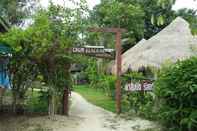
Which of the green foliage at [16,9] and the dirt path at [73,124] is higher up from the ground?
Result: the green foliage at [16,9]

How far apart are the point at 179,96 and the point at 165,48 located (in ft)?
34.6

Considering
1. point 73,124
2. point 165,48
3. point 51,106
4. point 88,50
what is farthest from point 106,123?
point 165,48

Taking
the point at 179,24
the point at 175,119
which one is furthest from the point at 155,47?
the point at 175,119

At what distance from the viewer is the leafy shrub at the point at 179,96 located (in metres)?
10.7

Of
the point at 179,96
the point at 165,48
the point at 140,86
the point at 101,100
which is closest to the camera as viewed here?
the point at 179,96

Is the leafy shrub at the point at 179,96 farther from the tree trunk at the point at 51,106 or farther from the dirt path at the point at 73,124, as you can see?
the tree trunk at the point at 51,106

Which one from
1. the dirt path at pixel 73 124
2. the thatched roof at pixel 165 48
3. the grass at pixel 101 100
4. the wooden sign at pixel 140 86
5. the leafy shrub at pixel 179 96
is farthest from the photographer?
the thatched roof at pixel 165 48

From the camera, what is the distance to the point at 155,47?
2173 centimetres

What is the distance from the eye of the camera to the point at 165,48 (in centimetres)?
2138

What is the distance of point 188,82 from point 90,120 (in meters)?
4.33

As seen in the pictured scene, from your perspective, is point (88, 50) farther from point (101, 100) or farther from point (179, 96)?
point (101, 100)

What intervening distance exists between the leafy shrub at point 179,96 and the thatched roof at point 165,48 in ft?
25.9

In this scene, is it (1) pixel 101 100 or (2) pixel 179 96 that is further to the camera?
(1) pixel 101 100

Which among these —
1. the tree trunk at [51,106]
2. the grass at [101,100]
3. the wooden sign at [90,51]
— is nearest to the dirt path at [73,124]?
the tree trunk at [51,106]
